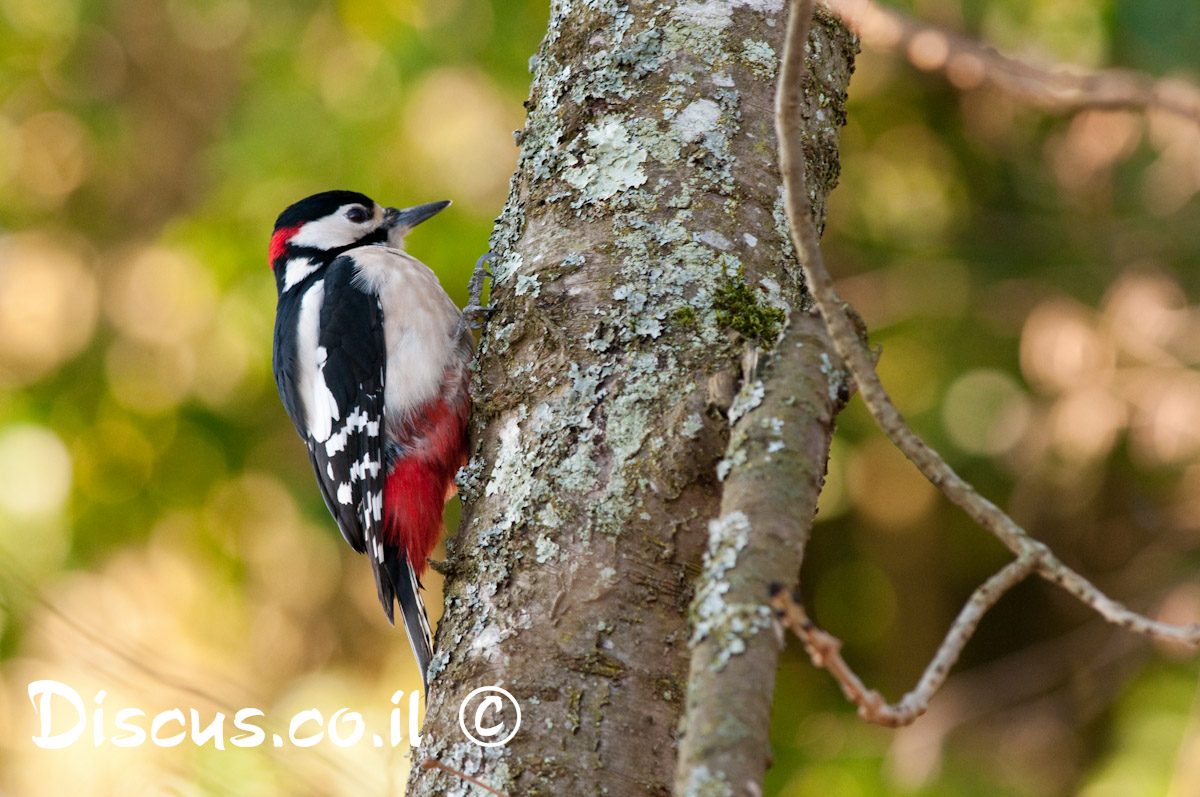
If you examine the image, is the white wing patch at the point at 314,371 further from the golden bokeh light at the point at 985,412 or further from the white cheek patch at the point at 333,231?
the golden bokeh light at the point at 985,412

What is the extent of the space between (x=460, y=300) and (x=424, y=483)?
0.86 meters

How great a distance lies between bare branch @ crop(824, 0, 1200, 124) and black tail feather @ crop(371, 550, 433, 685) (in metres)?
1.53

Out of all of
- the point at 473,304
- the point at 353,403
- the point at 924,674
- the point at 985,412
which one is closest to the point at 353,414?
the point at 353,403

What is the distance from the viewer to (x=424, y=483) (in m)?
2.61

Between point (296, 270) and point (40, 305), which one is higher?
point (296, 270)

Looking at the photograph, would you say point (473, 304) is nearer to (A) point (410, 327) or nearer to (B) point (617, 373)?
(A) point (410, 327)

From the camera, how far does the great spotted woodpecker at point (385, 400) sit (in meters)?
2.57

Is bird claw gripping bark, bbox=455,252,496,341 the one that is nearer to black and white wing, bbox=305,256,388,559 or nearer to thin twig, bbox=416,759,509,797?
black and white wing, bbox=305,256,388,559

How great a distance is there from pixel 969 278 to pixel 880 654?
4.46 feet

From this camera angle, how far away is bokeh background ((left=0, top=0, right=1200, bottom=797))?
3.38 m

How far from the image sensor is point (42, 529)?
3.80 m

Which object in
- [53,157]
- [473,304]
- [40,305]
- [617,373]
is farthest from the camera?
[53,157]

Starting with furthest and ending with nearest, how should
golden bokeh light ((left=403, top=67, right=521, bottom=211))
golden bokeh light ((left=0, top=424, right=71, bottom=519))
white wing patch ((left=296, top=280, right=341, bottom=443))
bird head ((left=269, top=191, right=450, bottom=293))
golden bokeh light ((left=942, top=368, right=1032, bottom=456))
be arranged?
golden bokeh light ((left=0, top=424, right=71, bottom=519)) → golden bokeh light ((left=942, top=368, right=1032, bottom=456)) → golden bokeh light ((left=403, top=67, right=521, bottom=211)) → bird head ((left=269, top=191, right=450, bottom=293)) → white wing patch ((left=296, top=280, right=341, bottom=443))

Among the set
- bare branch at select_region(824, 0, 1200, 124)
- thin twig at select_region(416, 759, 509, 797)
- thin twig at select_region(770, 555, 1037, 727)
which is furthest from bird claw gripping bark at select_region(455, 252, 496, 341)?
thin twig at select_region(770, 555, 1037, 727)
